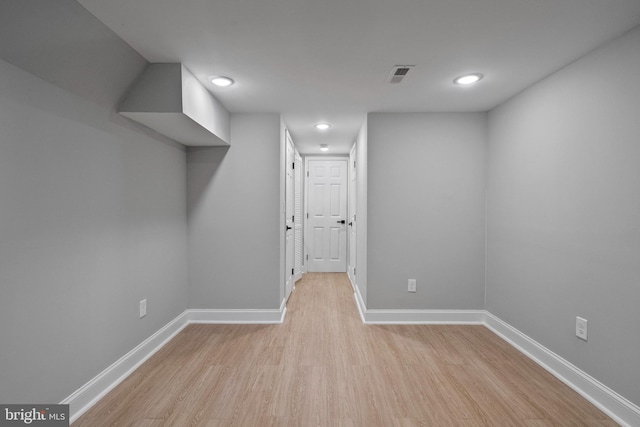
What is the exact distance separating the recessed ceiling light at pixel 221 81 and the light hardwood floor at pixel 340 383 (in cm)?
218

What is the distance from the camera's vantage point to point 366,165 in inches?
118

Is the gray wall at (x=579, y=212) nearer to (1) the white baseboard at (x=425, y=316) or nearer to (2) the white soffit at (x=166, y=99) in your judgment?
(1) the white baseboard at (x=425, y=316)

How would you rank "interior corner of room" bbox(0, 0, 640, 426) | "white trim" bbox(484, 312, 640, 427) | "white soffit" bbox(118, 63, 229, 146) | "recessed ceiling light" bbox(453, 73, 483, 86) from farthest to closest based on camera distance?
"recessed ceiling light" bbox(453, 73, 483, 86)
"white soffit" bbox(118, 63, 229, 146)
"white trim" bbox(484, 312, 640, 427)
"interior corner of room" bbox(0, 0, 640, 426)

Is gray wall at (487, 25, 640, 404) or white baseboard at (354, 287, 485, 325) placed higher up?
gray wall at (487, 25, 640, 404)

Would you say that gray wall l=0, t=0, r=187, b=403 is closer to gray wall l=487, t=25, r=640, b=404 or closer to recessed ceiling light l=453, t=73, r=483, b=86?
recessed ceiling light l=453, t=73, r=483, b=86

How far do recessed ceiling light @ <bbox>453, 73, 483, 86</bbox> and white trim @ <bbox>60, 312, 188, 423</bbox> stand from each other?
3.20m

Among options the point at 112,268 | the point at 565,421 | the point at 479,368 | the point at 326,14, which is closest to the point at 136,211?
the point at 112,268

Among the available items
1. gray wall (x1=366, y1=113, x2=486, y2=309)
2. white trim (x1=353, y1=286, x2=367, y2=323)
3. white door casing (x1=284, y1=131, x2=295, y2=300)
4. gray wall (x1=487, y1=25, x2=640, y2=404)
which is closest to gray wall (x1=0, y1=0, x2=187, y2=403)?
white door casing (x1=284, y1=131, x2=295, y2=300)

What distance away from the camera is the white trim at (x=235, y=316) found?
2994mm

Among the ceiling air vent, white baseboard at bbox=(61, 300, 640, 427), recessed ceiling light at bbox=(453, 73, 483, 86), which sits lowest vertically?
white baseboard at bbox=(61, 300, 640, 427)

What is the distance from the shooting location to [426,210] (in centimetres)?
299

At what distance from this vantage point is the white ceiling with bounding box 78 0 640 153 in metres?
1.43

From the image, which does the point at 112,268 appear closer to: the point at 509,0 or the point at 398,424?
the point at 398,424

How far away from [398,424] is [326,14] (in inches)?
87.0
